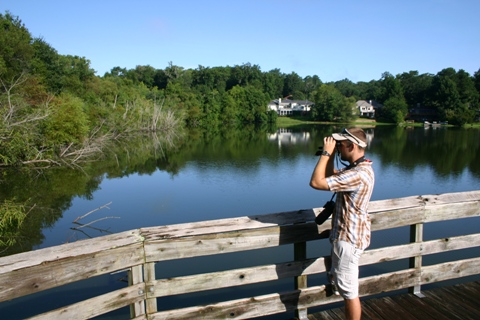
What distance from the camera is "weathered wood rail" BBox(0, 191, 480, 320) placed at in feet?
8.35

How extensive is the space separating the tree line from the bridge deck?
1543 cm

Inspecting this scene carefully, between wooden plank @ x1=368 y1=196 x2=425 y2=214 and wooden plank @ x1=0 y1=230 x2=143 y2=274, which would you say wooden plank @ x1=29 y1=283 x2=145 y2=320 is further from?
wooden plank @ x1=368 y1=196 x2=425 y2=214

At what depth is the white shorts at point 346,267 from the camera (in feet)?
9.51

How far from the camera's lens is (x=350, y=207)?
292 centimetres

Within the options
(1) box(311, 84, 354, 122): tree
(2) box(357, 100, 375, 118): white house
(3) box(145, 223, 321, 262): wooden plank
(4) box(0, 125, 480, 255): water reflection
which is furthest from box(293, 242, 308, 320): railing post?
(2) box(357, 100, 375, 118): white house

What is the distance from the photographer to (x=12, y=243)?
10.1m

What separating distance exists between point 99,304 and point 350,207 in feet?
6.78

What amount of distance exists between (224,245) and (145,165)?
75.7ft

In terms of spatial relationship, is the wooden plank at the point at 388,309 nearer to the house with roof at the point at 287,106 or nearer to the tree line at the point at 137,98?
the tree line at the point at 137,98

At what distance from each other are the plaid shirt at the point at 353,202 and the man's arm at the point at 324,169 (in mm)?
52

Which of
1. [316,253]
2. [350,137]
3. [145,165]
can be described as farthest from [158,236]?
[145,165]

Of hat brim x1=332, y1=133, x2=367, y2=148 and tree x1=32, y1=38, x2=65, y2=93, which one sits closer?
hat brim x1=332, y1=133, x2=367, y2=148

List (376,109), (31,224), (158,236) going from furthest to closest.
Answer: (376,109), (31,224), (158,236)

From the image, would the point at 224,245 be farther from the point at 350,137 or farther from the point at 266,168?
Result: the point at 266,168
